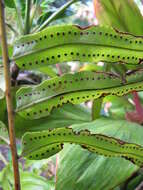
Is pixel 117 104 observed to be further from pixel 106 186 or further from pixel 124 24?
pixel 106 186

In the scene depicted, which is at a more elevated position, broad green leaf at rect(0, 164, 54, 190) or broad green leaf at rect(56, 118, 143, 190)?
broad green leaf at rect(56, 118, 143, 190)

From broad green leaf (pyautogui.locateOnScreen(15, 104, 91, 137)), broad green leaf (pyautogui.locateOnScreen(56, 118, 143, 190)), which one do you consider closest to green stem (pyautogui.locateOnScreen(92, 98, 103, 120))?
broad green leaf (pyautogui.locateOnScreen(15, 104, 91, 137))

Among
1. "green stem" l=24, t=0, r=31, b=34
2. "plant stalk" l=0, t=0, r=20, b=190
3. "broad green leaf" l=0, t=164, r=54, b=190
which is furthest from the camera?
"green stem" l=24, t=0, r=31, b=34

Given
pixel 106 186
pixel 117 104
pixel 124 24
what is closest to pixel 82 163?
pixel 106 186

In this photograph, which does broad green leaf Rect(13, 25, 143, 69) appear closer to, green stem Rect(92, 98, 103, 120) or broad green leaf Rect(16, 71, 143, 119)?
broad green leaf Rect(16, 71, 143, 119)

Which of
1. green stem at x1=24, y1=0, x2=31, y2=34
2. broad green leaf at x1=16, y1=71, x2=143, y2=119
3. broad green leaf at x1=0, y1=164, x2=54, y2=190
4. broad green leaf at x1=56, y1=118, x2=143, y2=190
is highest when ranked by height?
green stem at x1=24, y1=0, x2=31, y2=34

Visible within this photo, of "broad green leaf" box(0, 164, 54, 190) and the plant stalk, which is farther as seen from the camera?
"broad green leaf" box(0, 164, 54, 190)

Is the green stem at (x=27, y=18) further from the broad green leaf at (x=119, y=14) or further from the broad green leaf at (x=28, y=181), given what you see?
the broad green leaf at (x=28, y=181)
